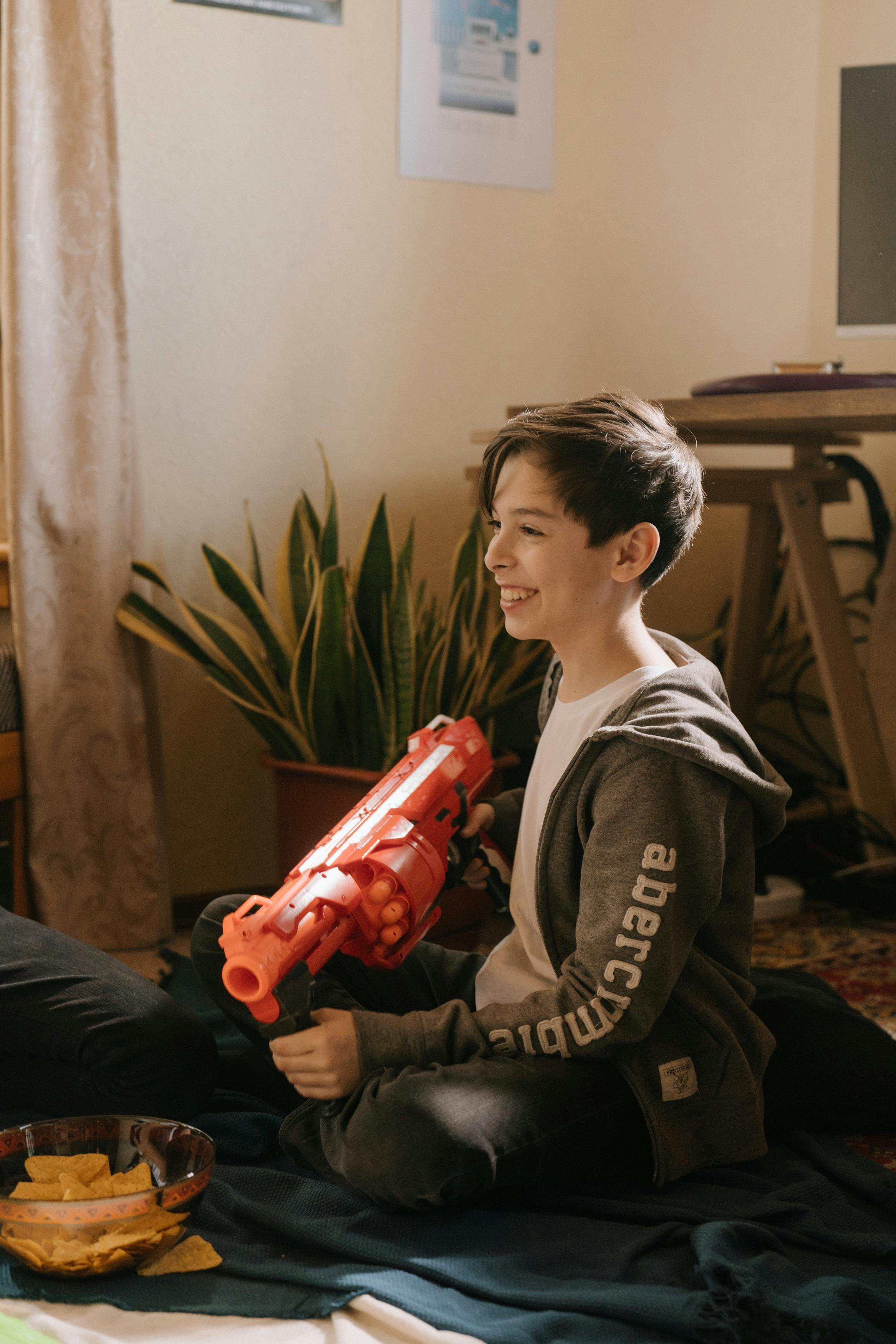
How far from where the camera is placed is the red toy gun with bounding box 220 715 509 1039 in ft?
3.00

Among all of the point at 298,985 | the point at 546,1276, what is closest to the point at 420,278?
the point at 298,985

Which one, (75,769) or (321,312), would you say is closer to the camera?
(75,769)

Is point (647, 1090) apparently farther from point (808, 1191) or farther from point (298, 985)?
point (298, 985)

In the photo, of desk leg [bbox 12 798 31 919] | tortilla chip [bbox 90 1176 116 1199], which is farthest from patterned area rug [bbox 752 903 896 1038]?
desk leg [bbox 12 798 31 919]

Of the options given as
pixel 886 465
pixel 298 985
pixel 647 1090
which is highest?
pixel 886 465

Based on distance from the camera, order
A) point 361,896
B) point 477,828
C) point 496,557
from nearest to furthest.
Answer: point 361,896
point 496,557
point 477,828

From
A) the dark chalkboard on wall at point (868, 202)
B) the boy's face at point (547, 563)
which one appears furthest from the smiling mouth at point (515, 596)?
the dark chalkboard on wall at point (868, 202)

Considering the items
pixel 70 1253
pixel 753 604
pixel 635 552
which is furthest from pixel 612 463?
→ pixel 753 604

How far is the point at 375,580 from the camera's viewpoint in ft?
6.07

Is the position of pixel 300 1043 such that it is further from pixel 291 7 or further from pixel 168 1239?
pixel 291 7

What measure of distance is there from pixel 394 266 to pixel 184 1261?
5.62ft

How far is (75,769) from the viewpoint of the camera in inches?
72.9

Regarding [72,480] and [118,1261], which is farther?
[72,480]

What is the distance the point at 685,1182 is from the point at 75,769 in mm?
1152
